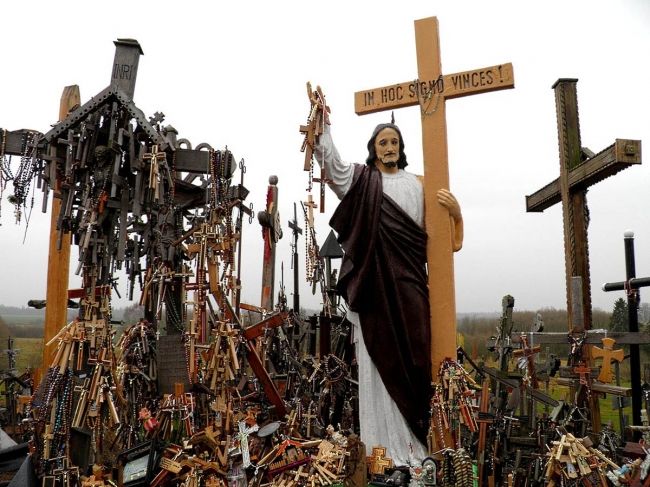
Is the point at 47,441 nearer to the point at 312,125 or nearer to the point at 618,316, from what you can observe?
the point at 312,125

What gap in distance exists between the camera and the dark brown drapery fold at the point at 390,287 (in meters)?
5.74

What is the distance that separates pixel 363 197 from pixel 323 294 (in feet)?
10.2

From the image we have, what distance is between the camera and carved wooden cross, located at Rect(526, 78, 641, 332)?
5872 millimetres

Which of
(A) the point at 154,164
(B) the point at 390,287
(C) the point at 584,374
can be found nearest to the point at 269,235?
(A) the point at 154,164

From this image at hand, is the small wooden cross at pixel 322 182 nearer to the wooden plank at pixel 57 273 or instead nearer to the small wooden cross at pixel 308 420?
the small wooden cross at pixel 308 420

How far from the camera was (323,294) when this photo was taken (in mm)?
8820

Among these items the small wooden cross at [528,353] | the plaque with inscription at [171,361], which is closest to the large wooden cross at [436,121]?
the small wooden cross at [528,353]

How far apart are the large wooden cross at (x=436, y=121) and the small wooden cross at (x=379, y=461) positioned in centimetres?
95

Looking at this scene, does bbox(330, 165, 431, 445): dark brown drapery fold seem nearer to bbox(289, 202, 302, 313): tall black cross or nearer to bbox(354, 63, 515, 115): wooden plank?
bbox(354, 63, 515, 115): wooden plank

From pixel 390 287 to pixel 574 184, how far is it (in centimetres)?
244

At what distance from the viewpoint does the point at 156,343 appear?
7344mm

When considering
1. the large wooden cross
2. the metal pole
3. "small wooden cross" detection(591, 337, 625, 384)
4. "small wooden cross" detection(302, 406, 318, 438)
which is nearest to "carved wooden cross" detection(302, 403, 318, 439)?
"small wooden cross" detection(302, 406, 318, 438)

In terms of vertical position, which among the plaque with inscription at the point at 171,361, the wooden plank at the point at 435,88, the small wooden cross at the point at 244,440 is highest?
the wooden plank at the point at 435,88

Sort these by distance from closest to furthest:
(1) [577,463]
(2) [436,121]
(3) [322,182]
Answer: (1) [577,463] < (3) [322,182] < (2) [436,121]
